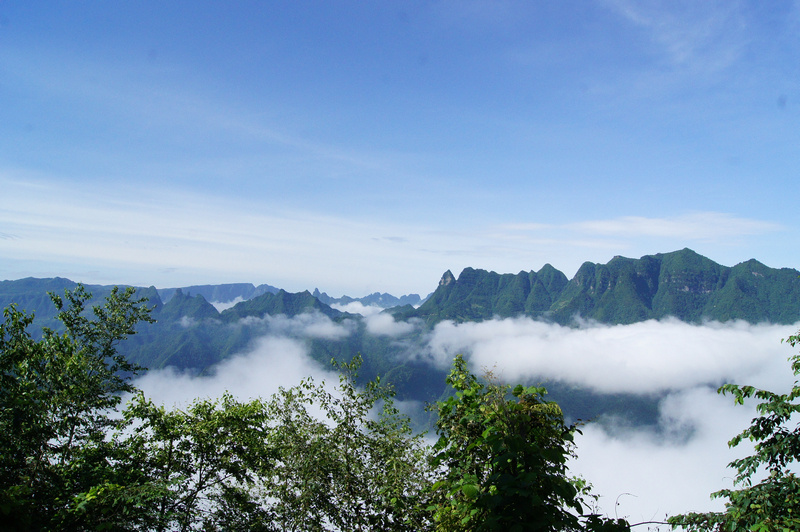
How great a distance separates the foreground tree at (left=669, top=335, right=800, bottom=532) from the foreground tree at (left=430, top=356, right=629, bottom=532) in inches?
174

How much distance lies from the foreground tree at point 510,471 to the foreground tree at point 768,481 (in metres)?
4.41

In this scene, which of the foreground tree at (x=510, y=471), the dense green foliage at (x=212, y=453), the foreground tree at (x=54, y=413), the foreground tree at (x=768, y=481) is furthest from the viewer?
the foreground tree at (x=54, y=413)

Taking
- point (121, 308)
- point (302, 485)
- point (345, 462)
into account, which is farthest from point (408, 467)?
point (121, 308)

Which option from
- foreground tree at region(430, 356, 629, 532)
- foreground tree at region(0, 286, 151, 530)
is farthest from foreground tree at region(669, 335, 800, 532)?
foreground tree at region(0, 286, 151, 530)

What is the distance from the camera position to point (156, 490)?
26.9 feet

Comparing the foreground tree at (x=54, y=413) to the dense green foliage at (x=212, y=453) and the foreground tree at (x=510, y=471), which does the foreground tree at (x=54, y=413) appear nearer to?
the dense green foliage at (x=212, y=453)

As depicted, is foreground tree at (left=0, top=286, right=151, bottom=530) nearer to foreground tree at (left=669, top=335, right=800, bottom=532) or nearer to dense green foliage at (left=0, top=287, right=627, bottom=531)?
dense green foliage at (left=0, top=287, right=627, bottom=531)

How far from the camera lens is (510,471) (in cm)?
453

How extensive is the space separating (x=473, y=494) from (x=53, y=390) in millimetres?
13786

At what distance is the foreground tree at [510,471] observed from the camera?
4.07m

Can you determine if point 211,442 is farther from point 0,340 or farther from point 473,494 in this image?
point 473,494

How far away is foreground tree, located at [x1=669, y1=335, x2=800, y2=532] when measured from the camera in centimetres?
798

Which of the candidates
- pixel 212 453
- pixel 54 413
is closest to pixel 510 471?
pixel 212 453


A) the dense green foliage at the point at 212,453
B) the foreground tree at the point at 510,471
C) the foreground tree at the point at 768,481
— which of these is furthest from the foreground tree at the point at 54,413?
the foreground tree at the point at 768,481
